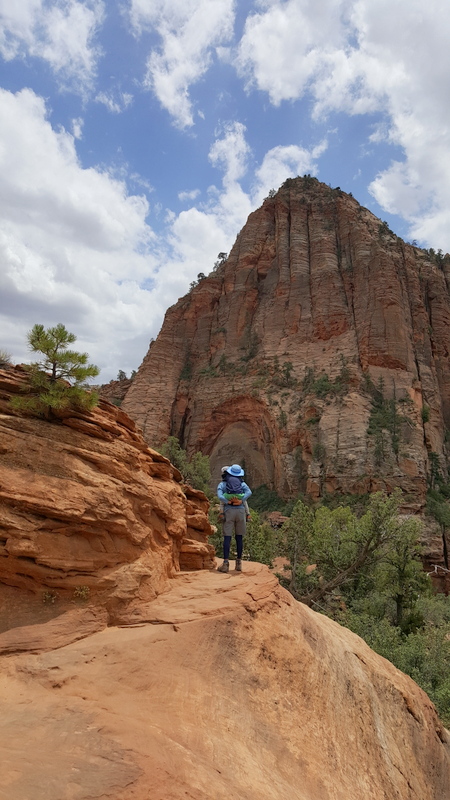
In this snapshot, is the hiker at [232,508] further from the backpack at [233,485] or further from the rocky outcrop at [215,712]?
the rocky outcrop at [215,712]

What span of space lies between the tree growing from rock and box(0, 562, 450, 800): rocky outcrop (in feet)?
10.4

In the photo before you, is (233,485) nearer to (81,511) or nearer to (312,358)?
(81,511)

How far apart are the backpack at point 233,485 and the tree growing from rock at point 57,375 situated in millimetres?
2878

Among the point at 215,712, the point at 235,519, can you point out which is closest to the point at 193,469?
the point at 235,519

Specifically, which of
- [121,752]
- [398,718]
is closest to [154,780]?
[121,752]

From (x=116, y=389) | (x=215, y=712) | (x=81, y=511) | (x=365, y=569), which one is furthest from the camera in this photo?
(x=116, y=389)

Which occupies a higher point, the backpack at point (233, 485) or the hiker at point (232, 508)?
the backpack at point (233, 485)

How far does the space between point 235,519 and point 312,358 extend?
38.2m

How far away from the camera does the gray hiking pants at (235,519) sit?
317 inches

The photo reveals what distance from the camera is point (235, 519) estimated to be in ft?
26.6

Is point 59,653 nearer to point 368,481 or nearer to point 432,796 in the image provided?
point 432,796

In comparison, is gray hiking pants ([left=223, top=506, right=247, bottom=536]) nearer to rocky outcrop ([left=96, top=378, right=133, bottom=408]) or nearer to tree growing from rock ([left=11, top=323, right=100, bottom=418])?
tree growing from rock ([left=11, top=323, right=100, bottom=418])

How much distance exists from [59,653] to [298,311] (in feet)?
150

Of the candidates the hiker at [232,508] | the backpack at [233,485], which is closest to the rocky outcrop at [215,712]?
the hiker at [232,508]
